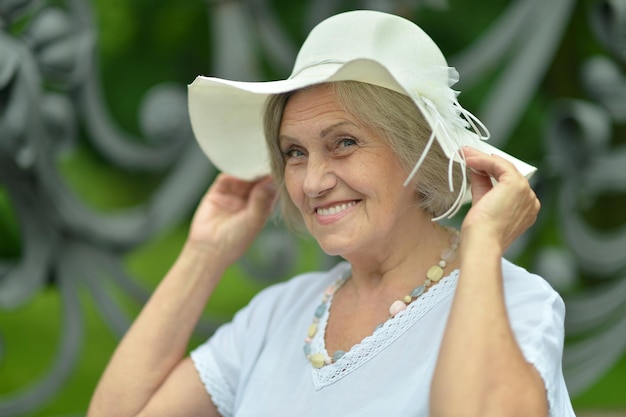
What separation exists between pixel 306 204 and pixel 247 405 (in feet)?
1.89

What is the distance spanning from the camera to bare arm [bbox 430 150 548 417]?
190 centimetres

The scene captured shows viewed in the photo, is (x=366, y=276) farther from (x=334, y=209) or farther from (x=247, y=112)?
(x=247, y=112)

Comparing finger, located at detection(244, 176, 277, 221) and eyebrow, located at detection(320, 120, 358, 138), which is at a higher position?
eyebrow, located at detection(320, 120, 358, 138)

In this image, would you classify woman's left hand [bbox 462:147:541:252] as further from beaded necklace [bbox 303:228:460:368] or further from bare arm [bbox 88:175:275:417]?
bare arm [bbox 88:175:275:417]

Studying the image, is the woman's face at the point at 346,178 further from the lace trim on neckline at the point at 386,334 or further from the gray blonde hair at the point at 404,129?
the lace trim on neckline at the point at 386,334

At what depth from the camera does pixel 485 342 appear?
192 cm

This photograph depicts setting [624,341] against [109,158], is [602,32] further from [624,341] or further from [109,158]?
[109,158]

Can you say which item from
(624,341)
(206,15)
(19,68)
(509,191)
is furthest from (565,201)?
(19,68)

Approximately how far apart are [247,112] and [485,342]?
112 cm

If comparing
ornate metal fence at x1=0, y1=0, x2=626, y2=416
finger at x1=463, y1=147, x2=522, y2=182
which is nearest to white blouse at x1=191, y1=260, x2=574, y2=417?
finger at x1=463, y1=147, x2=522, y2=182

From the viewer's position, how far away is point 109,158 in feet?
12.2

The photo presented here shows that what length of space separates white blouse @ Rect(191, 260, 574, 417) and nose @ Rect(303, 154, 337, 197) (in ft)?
1.22

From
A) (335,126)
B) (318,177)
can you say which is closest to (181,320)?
(318,177)

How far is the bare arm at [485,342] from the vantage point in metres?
1.90
